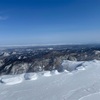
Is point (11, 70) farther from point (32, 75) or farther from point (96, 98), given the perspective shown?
point (96, 98)

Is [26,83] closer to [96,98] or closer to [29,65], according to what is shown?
[96,98]

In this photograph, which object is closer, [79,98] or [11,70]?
[79,98]

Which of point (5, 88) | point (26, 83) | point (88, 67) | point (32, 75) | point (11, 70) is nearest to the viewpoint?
point (5, 88)

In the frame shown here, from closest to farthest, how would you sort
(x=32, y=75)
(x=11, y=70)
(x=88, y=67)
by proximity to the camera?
1. (x=32, y=75)
2. (x=88, y=67)
3. (x=11, y=70)

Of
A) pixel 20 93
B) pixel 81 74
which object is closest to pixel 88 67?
pixel 81 74

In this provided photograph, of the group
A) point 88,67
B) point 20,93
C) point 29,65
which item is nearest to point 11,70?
point 29,65

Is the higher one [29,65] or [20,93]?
[20,93]
